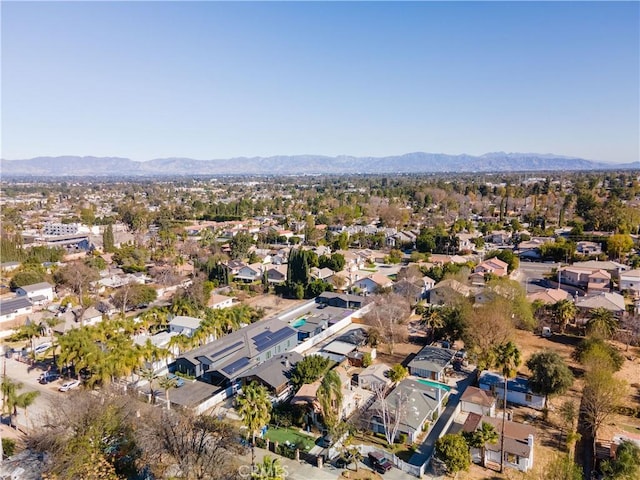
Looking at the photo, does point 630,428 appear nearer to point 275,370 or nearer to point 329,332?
point 275,370

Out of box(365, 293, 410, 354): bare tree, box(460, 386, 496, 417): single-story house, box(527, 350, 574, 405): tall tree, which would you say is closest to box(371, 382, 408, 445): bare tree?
box(460, 386, 496, 417): single-story house

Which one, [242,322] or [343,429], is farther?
[242,322]

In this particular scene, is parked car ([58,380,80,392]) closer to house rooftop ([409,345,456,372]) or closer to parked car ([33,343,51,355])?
parked car ([33,343,51,355])

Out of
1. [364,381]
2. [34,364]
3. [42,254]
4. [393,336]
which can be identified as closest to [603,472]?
[364,381]

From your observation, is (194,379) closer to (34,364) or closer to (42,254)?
(34,364)

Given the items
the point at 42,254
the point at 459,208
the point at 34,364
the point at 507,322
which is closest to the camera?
the point at 507,322

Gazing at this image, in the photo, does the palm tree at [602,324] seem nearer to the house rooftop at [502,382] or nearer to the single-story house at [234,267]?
the house rooftop at [502,382]

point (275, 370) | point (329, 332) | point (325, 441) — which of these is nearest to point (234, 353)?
point (275, 370)
